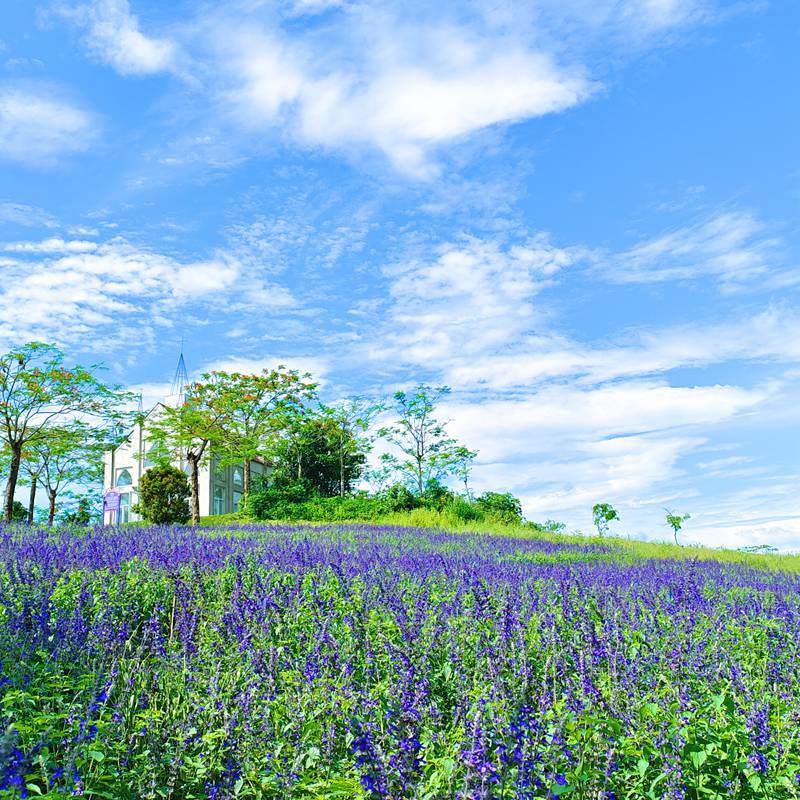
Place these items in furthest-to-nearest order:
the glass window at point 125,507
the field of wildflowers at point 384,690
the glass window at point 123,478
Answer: the glass window at point 123,478
the glass window at point 125,507
the field of wildflowers at point 384,690

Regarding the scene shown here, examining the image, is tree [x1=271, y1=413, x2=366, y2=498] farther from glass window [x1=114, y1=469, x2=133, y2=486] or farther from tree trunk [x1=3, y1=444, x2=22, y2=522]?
tree trunk [x1=3, y1=444, x2=22, y2=522]

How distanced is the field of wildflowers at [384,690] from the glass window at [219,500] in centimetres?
3875

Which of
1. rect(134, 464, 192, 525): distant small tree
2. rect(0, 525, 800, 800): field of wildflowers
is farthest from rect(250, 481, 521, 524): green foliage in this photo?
rect(0, 525, 800, 800): field of wildflowers

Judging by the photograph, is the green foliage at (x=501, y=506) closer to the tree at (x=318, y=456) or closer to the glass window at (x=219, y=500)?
the tree at (x=318, y=456)

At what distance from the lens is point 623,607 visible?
6137mm

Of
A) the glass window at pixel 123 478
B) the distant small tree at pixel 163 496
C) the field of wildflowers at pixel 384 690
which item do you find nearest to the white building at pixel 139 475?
the glass window at pixel 123 478

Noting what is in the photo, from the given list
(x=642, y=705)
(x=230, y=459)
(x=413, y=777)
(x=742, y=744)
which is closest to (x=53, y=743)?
(x=413, y=777)

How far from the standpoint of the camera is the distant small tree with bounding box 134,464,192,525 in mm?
25781

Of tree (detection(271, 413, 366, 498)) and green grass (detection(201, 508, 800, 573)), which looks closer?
green grass (detection(201, 508, 800, 573))

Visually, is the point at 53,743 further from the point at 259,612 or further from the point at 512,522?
the point at 512,522

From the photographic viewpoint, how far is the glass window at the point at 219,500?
4492 cm

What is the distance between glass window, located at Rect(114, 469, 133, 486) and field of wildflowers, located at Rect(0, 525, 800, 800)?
134ft

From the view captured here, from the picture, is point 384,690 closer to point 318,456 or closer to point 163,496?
point 163,496

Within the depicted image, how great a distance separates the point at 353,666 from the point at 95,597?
9.12 feet
